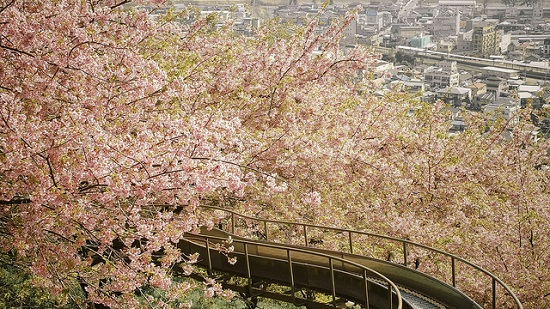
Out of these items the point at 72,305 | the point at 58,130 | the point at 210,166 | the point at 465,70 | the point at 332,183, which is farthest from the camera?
the point at 465,70

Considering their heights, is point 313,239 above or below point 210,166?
below

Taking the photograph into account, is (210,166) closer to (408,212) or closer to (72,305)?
(72,305)

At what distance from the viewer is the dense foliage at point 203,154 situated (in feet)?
19.8

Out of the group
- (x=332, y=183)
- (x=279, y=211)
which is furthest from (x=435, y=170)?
(x=279, y=211)

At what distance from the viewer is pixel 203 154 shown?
6727mm

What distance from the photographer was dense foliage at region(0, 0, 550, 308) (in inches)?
237

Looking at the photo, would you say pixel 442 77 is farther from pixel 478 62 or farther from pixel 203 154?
pixel 203 154

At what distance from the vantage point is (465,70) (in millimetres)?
35625

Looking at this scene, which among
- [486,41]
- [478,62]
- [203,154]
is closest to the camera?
[203,154]

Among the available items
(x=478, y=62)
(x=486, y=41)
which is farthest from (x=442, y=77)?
(x=486, y=41)

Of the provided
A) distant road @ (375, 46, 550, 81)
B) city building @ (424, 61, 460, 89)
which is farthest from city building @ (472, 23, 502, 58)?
city building @ (424, 61, 460, 89)

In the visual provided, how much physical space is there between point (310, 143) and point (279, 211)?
1910 mm

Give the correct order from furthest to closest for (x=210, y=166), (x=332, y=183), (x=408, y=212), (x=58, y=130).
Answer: (x=408, y=212)
(x=332, y=183)
(x=210, y=166)
(x=58, y=130)

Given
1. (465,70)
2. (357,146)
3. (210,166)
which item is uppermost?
(210,166)
